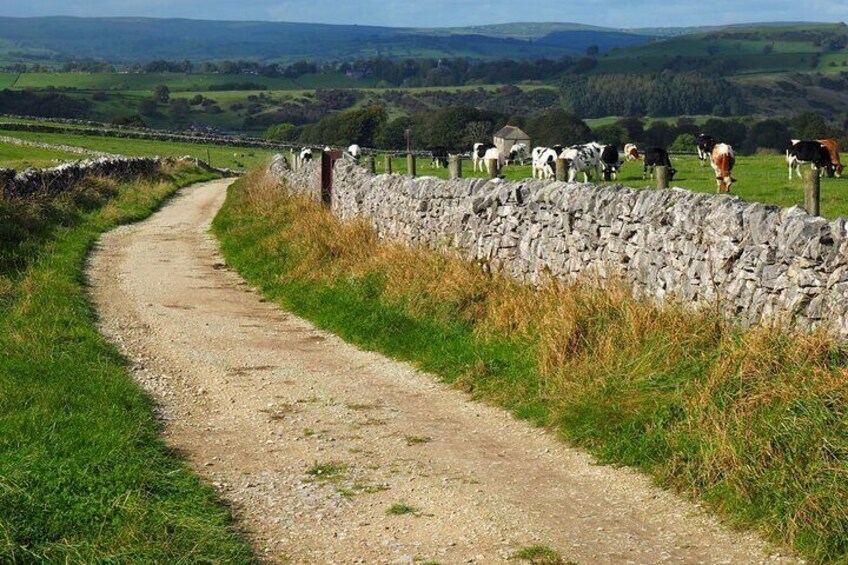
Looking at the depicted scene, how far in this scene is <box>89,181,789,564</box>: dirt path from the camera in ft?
23.9

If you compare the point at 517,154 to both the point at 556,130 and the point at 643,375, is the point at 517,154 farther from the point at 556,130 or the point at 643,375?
the point at 643,375

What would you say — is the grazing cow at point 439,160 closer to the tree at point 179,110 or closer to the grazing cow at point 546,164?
the grazing cow at point 546,164

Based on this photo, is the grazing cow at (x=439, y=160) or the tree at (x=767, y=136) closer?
the grazing cow at (x=439, y=160)

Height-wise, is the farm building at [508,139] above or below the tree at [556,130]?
above

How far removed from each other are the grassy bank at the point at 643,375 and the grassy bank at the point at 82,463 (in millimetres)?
3076

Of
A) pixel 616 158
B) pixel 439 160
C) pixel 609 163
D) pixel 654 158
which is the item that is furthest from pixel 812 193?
pixel 439 160

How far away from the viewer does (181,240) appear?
25.6 m

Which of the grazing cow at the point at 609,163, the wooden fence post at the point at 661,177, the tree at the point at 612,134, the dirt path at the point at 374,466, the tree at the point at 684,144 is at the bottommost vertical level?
the tree at the point at 612,134

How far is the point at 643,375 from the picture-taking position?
9.54 metres

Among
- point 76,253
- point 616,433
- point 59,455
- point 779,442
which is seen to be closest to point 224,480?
point 59,455

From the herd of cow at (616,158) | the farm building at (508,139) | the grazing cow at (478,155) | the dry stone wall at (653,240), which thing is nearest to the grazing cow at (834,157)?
the herd of cow at (616,158)

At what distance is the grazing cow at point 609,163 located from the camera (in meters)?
35.9

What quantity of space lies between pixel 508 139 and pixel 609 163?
13.5 m

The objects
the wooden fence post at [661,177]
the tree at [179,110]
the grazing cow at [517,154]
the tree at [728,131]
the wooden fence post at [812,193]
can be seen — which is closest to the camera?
the wooden fence post at [812,193]
